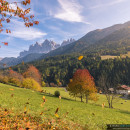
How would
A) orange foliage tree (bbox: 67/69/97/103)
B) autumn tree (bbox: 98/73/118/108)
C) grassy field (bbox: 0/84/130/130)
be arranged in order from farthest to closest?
1. autumn tree (bbox: 98/73/118/108)
2. orange foliage tree (bbox: 67/69/97/103)
3. grassy field (bbox: 0/84/130/130)

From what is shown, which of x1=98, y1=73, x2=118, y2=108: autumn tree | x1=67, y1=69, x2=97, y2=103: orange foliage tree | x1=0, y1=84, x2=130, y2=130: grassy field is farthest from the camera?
x1=98, y1=73, x2=118, y2=108: autumn tree

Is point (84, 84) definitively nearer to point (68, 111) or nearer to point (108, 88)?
point (108, 88)

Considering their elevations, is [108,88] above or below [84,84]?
below

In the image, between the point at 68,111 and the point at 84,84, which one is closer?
the point at 68,111

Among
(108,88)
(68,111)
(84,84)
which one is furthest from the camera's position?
(108,88)

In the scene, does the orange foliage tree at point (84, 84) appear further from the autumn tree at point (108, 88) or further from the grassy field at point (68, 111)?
the grassy field at point (68, 111)

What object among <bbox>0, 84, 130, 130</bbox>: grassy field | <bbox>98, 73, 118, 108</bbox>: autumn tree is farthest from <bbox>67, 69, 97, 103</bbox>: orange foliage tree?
<bbox>0, 84, 130, 130</bbox>: grassy field

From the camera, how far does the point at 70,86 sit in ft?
127

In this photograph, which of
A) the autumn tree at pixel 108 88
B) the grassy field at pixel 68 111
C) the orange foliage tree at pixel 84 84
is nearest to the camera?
the grassy field at pixel 68 111

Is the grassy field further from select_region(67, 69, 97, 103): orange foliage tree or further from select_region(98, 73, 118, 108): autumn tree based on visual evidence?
select_region(98, 73, 118, 108): autumn tree

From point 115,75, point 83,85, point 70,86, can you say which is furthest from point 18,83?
point 115,75

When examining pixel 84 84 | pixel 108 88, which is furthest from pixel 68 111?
pixel 108 88

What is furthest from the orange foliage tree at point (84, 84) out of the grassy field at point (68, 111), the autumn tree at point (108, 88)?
the grassy field at point (68, 111)

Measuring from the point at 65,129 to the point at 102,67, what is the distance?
7316 inches
